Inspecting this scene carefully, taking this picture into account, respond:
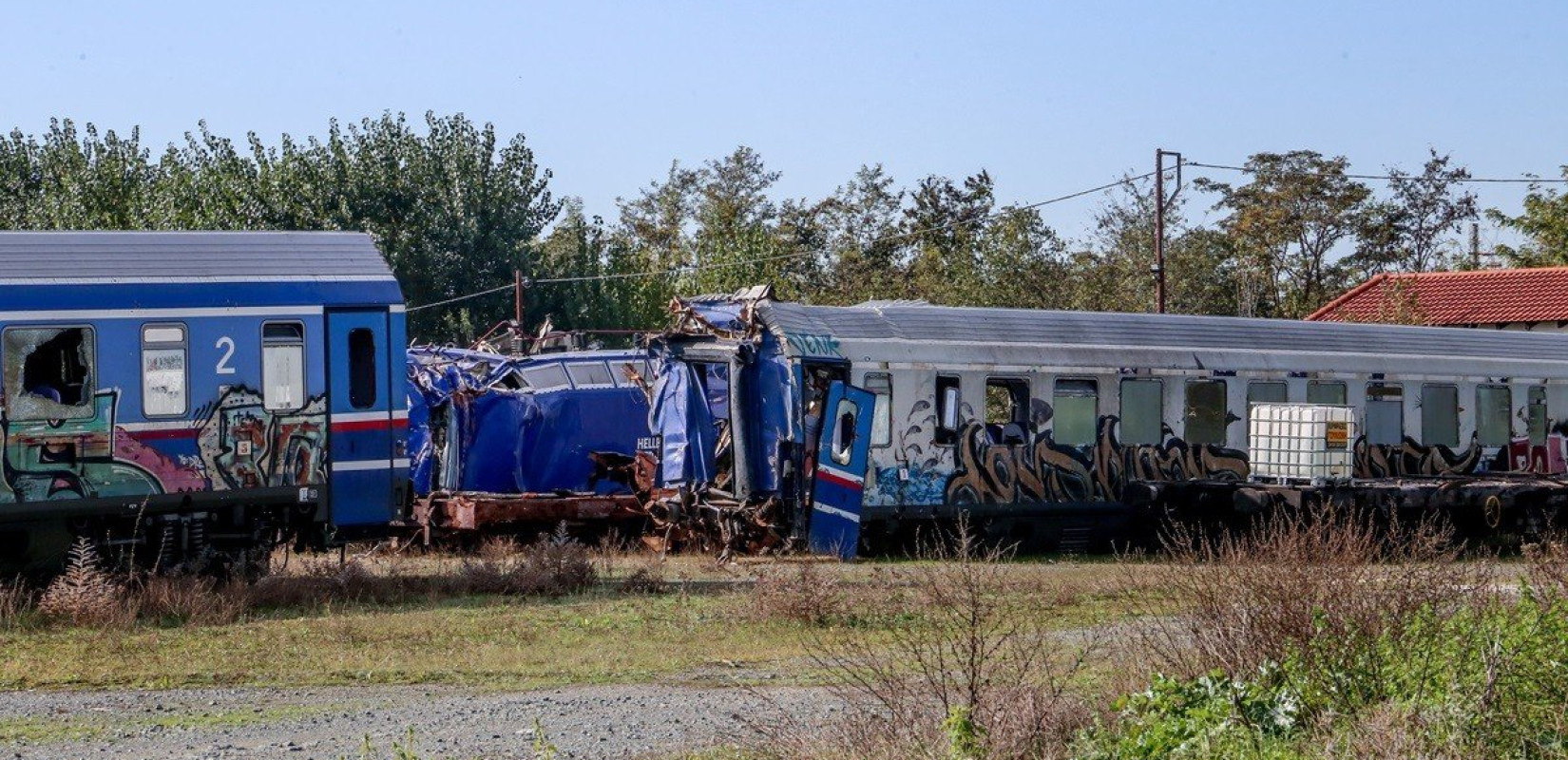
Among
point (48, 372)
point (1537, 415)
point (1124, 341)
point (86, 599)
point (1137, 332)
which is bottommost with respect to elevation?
point (86, 599)

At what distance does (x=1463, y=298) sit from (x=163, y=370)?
39.0 m

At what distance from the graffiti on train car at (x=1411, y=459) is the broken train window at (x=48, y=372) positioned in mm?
16326

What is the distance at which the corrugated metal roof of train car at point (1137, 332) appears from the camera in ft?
70.1

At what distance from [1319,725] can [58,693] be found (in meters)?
7.76

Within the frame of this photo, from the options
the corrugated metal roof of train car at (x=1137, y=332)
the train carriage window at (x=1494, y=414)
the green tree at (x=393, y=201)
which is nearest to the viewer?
the corrugated metal roof of train car at (x=1137, y=332)

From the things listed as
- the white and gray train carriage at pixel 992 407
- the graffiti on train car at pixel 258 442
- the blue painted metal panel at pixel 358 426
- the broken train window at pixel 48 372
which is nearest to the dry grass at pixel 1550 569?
the white and gray train carriage at pixel 992 407

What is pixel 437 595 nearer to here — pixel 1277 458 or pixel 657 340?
pixel 657 340

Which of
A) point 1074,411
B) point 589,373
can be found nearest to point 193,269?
point 589,373

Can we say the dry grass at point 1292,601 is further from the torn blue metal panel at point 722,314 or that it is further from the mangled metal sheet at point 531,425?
the mangled metal sheet at point 531,425

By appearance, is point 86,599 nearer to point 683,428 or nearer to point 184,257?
point 184,257

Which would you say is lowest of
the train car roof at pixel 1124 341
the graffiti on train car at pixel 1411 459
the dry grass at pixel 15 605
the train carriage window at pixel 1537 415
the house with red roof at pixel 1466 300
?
the dry grass at pixel 15 605

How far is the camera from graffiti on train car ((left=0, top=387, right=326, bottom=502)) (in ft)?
52.9

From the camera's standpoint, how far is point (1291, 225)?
5588cm

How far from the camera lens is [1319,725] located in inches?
329
